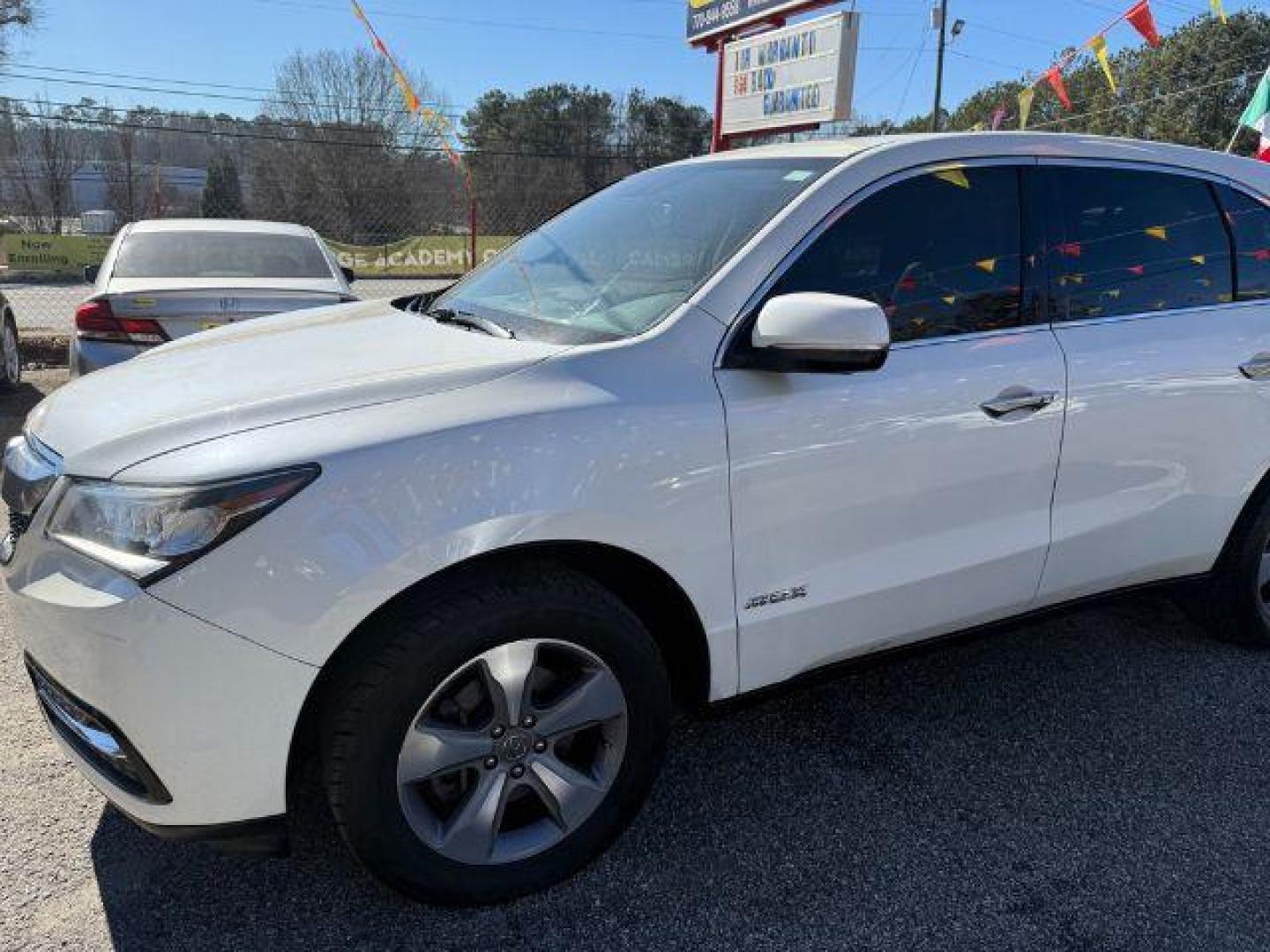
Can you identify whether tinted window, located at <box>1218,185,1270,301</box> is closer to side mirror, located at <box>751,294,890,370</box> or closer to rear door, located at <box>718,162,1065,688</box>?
Result: rear door, located at <box>718,162,1065,688</box>

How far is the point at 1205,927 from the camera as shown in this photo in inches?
88.9

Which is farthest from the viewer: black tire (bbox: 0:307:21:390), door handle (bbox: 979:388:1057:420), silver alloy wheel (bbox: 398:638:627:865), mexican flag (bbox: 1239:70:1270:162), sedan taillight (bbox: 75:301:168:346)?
mexican flag (bbox: 1239:70:1270:162)

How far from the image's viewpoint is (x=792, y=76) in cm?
1021

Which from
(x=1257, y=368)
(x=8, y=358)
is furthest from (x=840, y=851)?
(x=8, y=358)

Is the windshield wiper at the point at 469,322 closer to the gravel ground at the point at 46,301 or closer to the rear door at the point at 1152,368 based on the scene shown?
the rear door at the point at 1152,368

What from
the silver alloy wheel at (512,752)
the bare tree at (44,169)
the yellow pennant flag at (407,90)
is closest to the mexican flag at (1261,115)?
the silver alloy wheel at (512,752)

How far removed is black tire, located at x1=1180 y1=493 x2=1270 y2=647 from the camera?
338 centimetres

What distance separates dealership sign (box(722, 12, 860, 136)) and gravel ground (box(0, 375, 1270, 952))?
25.2 feet

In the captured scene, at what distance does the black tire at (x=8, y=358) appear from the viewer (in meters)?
7.68

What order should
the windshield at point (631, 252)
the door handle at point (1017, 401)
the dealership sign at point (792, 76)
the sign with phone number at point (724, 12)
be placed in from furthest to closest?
the sign with phone number at point (724, 12)
the dealership sign at point (792, 76)
the door handle at point (1017, 401)
the windshield at point (631, 252)

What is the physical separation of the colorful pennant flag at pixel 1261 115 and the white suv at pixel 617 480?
293 inches

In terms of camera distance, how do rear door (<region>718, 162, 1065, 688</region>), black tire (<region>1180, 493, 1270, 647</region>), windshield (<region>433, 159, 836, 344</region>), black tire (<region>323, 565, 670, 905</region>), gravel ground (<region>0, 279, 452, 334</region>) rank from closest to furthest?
1. black tire (<region>323, 565, 670, 905</region>)
2. rear door (<region>718, 162, 1065, 688</region>)
3. windshield (<region>433, 159, 836, 344</region>)
4. black tire (<region>1180, 493, 1270, 647</region>)
5. gravel ground (<region>0, 279, 452, 334</region>)

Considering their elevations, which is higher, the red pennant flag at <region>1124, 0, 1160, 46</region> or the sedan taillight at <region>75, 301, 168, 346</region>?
the red pennant flag at <region>1124, 0, 1160, 46</region>

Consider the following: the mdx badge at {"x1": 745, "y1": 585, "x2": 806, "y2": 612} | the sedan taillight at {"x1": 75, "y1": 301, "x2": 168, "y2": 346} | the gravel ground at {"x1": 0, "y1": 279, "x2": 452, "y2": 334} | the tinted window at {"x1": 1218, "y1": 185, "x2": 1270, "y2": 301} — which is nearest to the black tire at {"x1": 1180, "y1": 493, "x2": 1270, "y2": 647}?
the tinted window at {"x1": 1218, "y1": 185, "x2": 1270, "y2": 301}
